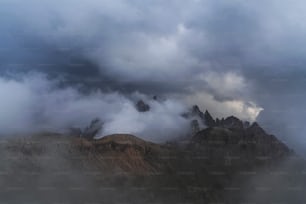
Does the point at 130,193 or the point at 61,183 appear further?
the point at 130,193

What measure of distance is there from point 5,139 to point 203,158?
314cm

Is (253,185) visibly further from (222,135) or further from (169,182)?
(222,135)

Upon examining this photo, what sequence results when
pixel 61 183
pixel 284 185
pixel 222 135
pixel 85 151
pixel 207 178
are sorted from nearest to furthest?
pixel 61 183
pixel 284 185
pixel 85 151
pixel 207 178
pixel 222 135

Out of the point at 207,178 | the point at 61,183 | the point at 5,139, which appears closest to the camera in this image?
the point at 61,183

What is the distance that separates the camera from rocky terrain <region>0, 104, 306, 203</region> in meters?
4.71

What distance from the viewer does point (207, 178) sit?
25.2 feet

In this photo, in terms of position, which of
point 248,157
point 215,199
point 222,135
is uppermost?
point 222,135

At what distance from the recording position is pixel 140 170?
689 centimetres

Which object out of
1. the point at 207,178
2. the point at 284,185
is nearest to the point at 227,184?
the point at 207,178

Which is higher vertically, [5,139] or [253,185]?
[5,139]

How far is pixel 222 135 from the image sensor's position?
27.2 feet

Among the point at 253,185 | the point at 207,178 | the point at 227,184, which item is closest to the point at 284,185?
the point at 253,185

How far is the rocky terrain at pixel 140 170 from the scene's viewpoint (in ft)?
15.4

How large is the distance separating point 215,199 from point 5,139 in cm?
442
